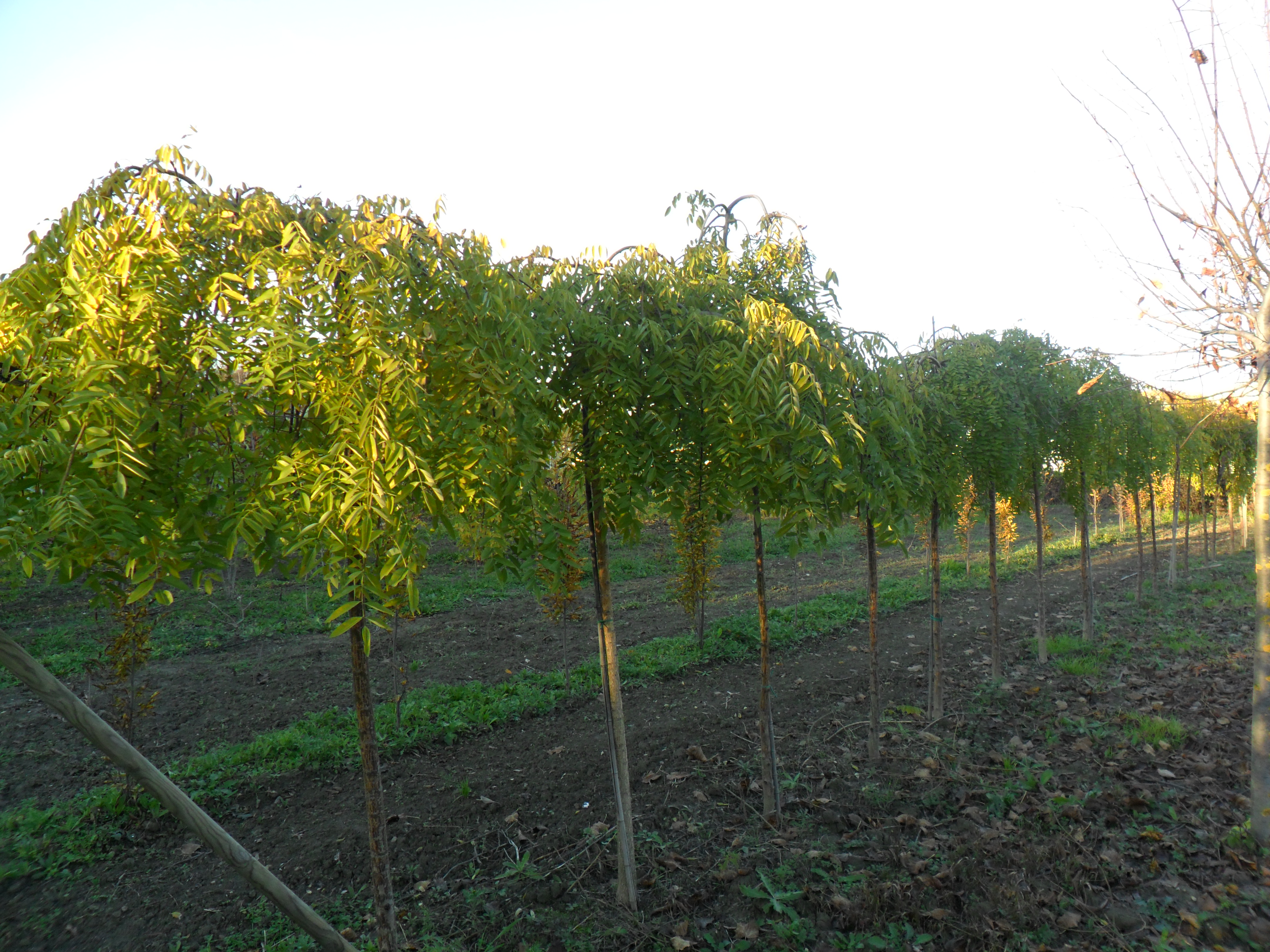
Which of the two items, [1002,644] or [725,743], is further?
[1002,644]

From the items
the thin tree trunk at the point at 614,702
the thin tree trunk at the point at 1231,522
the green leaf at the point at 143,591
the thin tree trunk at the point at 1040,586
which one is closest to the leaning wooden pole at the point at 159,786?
the green leaf at the point at 143,591

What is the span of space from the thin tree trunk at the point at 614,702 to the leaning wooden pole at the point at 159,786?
1.64 meters

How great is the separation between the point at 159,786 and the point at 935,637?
6.32 meters

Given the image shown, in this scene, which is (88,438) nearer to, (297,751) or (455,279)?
(455,279)

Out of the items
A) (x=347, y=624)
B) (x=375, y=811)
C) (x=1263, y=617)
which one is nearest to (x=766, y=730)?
(x=375, y=811)

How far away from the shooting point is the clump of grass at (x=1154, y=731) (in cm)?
557

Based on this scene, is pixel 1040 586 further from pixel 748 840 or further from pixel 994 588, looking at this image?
pixel 748 840

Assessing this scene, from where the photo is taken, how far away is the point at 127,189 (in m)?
Answer: 2.19

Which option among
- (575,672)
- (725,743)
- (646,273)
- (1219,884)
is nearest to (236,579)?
(575,672)

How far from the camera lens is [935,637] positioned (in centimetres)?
654

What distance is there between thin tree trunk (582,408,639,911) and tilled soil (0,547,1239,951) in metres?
0.22

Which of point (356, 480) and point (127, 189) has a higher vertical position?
point (127, 189)

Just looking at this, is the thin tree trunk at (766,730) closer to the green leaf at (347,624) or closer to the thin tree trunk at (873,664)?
the thin tree trunk at (873,664)

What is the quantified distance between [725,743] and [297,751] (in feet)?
12.7
